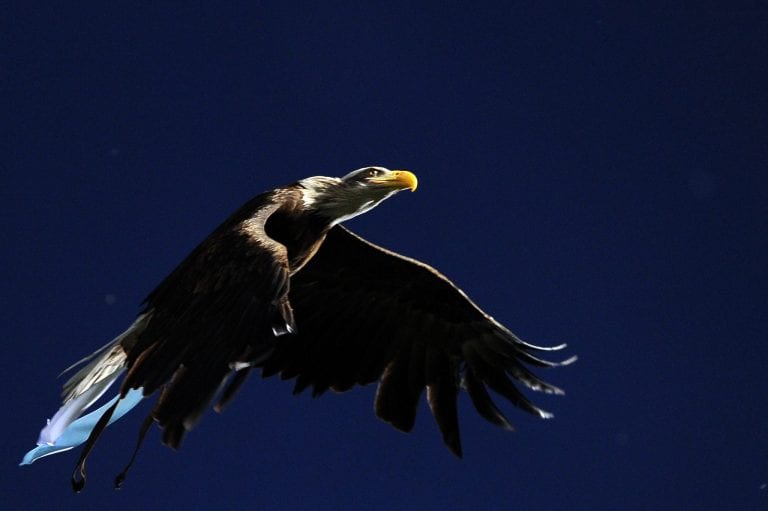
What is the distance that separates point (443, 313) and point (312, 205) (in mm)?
1421

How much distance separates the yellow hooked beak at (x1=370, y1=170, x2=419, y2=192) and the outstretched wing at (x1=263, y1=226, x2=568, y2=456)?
2.21ft

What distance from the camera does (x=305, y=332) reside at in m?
6.89

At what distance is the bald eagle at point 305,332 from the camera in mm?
4410

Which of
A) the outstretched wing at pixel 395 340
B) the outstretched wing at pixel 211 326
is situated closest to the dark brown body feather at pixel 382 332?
the outstretched wing at pixel 395 340

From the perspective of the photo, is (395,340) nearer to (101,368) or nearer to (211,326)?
(101,368)

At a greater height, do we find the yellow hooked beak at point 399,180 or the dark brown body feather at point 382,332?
the yellow hooked beak at point 399,180

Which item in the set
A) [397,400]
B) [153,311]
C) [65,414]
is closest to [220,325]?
[153,311]

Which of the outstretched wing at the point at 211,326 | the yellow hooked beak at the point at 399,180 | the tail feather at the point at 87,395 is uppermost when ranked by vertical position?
the yellow hooked beak at the point at 399,180

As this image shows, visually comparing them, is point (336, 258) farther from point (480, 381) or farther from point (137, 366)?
point (137, 366)

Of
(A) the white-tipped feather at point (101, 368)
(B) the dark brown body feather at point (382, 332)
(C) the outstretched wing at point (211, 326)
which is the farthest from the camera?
(B) the dark brown body feather at point (382, 332)

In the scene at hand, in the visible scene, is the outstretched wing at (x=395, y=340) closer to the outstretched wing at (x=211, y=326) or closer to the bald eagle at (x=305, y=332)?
the bald eagle at (x=305, y=332)

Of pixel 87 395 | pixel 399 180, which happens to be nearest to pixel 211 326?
pixel 87 395

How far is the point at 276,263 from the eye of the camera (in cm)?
464

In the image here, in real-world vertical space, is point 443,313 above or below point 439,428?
Result: above
